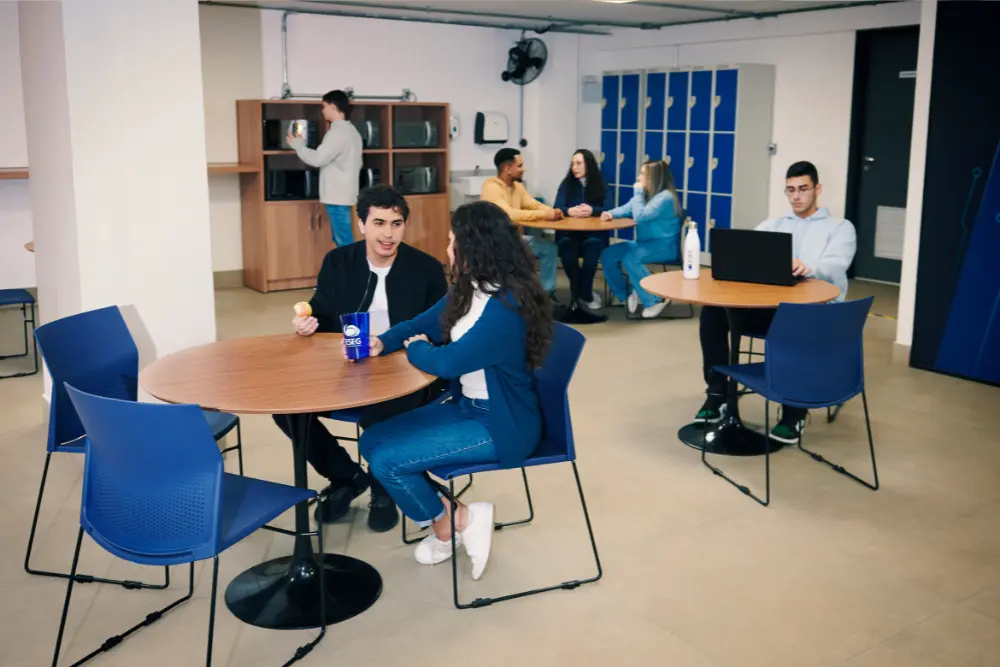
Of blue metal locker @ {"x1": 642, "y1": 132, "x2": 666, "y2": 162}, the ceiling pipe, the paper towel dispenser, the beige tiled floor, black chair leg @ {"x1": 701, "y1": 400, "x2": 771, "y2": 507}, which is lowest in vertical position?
the beige tiled floor

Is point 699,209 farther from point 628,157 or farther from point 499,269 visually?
point 499,269

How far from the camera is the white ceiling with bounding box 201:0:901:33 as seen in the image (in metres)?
7.78

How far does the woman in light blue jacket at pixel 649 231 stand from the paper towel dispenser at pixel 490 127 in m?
2.82

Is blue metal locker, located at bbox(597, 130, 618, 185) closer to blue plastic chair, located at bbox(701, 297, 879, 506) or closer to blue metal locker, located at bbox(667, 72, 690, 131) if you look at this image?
blue metal locker, located at bbox(667, 72, 690, 131)

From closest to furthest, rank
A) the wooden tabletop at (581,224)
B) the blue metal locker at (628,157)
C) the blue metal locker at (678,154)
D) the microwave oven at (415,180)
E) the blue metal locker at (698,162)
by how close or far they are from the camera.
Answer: the wooden tabletop at (581,224) → the microwave oven at (415,180) → the blue metal locker at (698,162) → the blue metal locker at (678,154) → the blue metal locker at (628,157)

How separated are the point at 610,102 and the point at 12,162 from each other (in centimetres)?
540

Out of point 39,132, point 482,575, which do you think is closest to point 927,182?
point 482,575

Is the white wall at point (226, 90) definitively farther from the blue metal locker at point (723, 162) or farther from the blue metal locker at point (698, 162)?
the blue metal locker at point (723, 162)

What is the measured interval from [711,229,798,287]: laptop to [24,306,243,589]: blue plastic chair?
224cm

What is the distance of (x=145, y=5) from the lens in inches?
146

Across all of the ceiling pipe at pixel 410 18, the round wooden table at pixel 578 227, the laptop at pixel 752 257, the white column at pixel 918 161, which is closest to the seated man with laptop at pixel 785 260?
the laptop at pixel 752 257

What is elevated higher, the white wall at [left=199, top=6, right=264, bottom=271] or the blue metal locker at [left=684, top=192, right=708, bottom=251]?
the white wall at [left=199, top=6, right=264, bottom=271]

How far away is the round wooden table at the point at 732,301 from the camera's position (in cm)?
386

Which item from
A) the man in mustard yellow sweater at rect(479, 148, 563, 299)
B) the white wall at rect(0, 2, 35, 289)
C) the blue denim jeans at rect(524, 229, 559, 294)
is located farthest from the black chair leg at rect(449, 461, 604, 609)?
the white wall at rect(0, 2, 35, 289)
